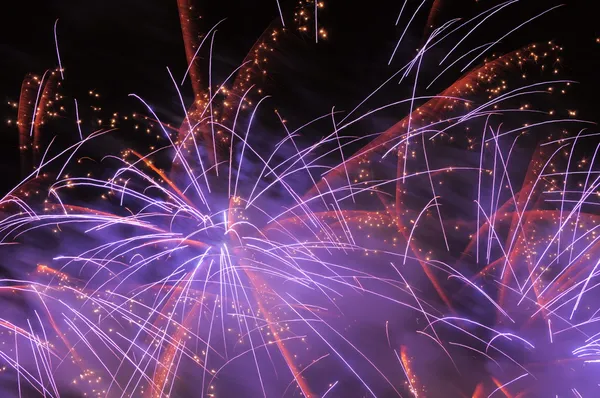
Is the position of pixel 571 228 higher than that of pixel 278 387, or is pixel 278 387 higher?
pixel 571 228

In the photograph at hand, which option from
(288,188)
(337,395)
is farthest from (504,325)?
(288,188)

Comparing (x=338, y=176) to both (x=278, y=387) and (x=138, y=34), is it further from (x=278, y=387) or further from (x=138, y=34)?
(x=138, y=34)

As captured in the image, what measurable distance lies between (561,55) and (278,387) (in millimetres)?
3813

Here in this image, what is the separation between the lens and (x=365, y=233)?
13.5ft

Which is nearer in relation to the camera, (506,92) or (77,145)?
(506,92)

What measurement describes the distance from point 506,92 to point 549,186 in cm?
90

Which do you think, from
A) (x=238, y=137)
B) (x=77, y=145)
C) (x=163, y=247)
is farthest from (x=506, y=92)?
(x=77, y=145)

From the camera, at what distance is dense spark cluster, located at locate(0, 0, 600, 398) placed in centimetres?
403

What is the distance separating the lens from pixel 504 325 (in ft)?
13.5

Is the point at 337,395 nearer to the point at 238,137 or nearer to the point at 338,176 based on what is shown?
the point at 338,176

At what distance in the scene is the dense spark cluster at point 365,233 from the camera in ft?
13.2

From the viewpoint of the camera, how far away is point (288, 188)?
4.07 meters

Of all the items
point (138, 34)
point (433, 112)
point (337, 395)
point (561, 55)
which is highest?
point (138, 34)

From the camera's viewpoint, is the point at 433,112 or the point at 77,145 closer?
the point at 433,112
